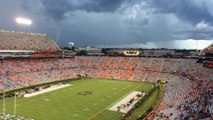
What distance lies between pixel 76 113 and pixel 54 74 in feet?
131

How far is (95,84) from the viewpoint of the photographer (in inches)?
2913

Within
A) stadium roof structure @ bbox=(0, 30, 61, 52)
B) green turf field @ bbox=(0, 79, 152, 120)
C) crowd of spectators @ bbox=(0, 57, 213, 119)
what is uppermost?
stadium roof structure @ bbox=(0, 30, 61, 52)

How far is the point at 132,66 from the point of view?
307 feet

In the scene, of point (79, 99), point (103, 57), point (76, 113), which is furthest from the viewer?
point (103, 57)

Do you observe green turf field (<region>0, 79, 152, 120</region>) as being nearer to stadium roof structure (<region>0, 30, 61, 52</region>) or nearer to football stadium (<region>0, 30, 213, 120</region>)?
football stadium (<region>0, 30, 213, 120</region>)

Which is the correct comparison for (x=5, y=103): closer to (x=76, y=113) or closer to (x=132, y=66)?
(x=76, y=113)

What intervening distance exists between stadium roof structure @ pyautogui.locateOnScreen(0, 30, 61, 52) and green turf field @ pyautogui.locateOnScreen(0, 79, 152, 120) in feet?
88.6

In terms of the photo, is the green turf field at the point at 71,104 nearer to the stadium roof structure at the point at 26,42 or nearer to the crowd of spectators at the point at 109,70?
the crowd of spectators at the point at 109,70

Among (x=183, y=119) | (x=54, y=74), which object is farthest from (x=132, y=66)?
(x=183, y=119)

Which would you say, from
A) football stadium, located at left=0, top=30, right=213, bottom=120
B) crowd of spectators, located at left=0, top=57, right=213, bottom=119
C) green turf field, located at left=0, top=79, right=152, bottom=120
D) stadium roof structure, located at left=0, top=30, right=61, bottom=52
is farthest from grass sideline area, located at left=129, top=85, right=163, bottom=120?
stadium roof structure, located at left=0, top=30, right=61, bottom=52

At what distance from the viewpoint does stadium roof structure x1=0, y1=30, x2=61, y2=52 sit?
7835 cm

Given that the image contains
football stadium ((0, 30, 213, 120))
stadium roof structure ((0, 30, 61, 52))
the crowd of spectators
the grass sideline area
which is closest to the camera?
the grass sideline area

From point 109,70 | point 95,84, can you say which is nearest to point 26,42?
point 95,84

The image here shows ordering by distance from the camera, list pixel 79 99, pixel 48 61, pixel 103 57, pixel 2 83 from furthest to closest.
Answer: pixel 103 57 < pixel 48 61 < pixel 2 83 < pixel 79 99
